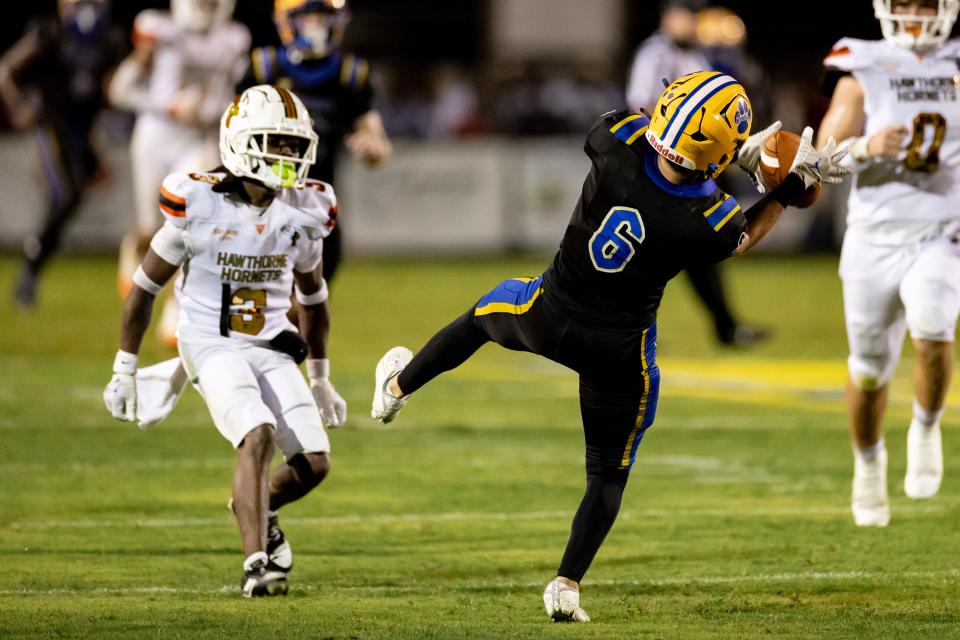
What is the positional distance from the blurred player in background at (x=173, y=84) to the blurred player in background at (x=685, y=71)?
2.59 metres

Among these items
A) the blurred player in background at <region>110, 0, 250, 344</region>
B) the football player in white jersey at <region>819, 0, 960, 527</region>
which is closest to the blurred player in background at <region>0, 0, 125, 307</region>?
the blurred player in background at <region>110, 0, 250, 344</region>

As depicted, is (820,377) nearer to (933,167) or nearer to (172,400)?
(933,167)

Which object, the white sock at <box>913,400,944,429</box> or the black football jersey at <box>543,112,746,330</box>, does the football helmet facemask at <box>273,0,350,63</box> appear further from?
the black football jersey at <box>543,112,746,330</box>

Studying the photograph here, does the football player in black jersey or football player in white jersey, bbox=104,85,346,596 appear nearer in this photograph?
the football player in black jersey

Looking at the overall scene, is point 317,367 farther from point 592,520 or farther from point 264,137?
point 592,520

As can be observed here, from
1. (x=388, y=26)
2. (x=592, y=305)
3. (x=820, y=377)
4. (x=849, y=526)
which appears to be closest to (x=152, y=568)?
(x=592, y=305)

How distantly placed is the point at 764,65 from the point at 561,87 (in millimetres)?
5117

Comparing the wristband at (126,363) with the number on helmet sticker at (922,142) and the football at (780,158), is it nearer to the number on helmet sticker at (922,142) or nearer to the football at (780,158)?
the football at (780,158)

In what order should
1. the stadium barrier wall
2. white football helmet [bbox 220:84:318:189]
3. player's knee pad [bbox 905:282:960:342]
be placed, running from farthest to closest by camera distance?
the stadium barrier wall → player's knee pad [bbox 905:282:960:342] → white football helmet [bbox 220:84:318:189]

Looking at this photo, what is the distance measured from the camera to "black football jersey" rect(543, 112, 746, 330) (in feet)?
16.4

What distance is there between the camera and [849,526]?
6.56 m

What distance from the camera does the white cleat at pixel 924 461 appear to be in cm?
676

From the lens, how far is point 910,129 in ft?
21.5

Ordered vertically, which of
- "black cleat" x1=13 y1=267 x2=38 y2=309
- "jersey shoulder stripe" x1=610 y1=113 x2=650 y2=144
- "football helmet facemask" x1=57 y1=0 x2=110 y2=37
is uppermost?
"jersey shoulder stripe" x1=610 y1=113 x2=650 y2=144
